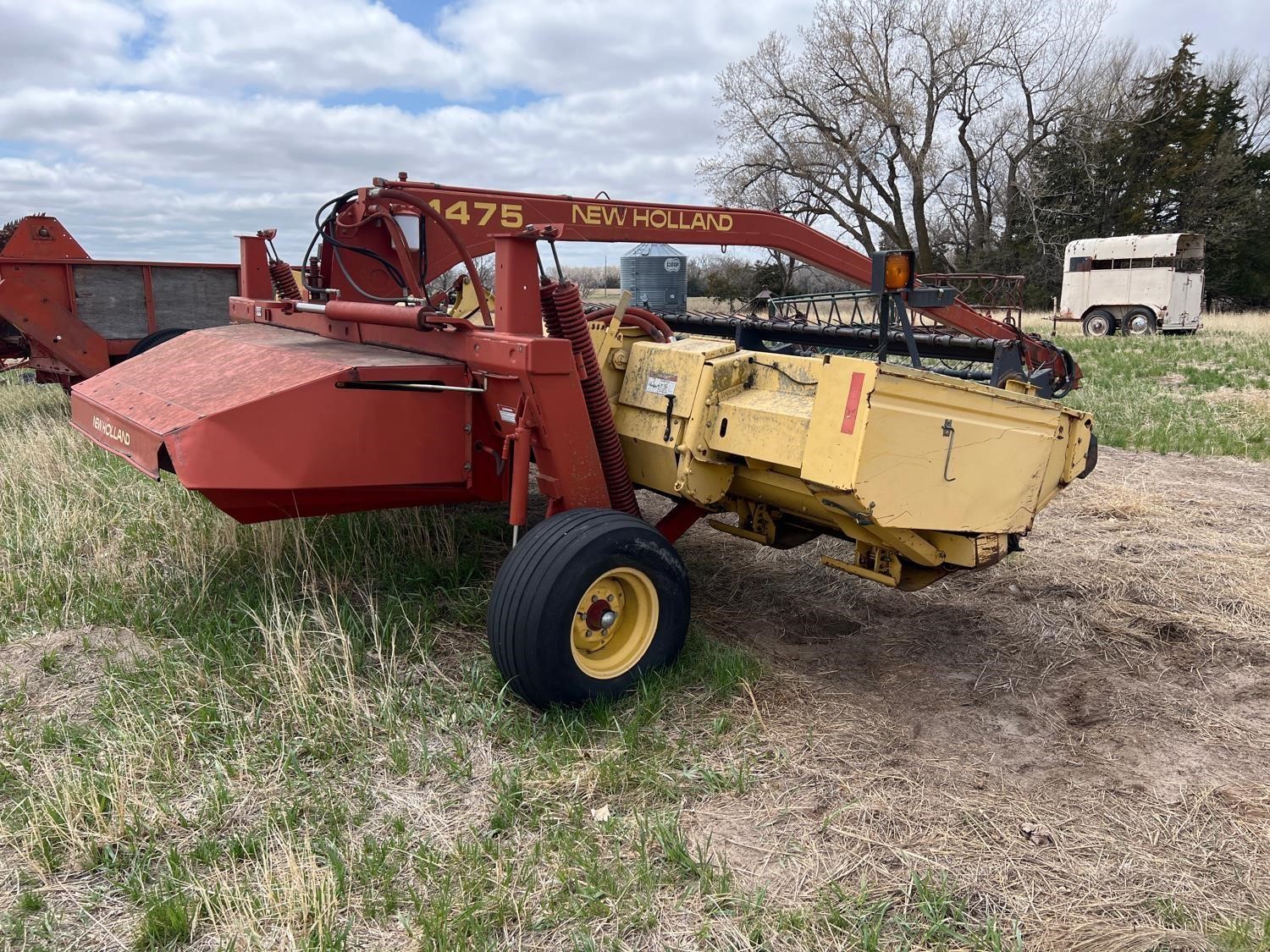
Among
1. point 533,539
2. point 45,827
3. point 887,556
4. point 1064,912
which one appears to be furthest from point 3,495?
point 1064,912

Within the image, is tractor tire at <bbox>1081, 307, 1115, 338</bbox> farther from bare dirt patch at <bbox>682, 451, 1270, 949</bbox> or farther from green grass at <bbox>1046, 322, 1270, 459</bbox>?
bare dirt patch at <bbox>682, 451, 1270, 949</bbox>

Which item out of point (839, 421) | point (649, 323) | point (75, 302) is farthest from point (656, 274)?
point (839, 421)

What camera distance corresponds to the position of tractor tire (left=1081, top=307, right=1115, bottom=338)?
2344 centimetres

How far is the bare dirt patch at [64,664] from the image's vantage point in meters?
3.64

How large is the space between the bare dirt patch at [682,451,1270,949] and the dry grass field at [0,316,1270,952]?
14 millimetres

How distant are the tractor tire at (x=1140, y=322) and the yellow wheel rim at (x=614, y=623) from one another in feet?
72.0

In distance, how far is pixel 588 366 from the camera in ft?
12.2

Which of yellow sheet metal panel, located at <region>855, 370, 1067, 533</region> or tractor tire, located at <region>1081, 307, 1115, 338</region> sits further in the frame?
tractor tire, located at <region>1081, 307, 1115, 338</region>

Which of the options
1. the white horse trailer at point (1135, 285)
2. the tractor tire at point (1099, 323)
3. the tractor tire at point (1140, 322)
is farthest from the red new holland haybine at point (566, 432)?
the tractor tire at point (1099, 323)

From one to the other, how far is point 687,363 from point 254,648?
208 cm

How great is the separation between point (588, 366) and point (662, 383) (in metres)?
0.36

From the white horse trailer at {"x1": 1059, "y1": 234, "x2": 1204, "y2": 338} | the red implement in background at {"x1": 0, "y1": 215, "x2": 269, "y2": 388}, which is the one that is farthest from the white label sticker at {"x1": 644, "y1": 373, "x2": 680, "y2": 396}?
the white horse trailer at {"x1": 1059, "y1": 234, "x2": 1204, "y2": 338}

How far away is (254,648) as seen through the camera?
394 cm

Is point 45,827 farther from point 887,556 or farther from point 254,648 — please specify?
point 887,556
